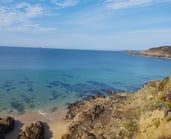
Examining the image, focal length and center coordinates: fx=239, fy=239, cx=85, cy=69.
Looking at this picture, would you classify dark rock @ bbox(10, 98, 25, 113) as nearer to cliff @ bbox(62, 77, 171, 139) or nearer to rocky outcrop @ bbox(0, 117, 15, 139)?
rocky outcrop @ bbox(0, 117, 15, 139)

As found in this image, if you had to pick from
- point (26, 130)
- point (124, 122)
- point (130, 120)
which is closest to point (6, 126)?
point (26, 130)

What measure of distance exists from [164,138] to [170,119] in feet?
6.90

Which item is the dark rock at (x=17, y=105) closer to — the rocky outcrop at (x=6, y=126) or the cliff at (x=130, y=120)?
the rocky outcrop at (x=6, y=126)

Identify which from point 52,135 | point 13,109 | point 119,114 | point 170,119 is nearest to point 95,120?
point 119,114

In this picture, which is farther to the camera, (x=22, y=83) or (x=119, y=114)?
(x=22, y=83)

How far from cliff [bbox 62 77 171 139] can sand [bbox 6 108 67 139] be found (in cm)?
184

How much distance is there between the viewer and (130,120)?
84.3 ft

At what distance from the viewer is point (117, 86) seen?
203 feet

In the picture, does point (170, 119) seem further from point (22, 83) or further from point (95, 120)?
point (22, 83)

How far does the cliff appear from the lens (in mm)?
21453

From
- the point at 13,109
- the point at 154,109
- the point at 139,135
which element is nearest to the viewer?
the point at 139,135

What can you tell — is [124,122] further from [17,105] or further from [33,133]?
[17,105]

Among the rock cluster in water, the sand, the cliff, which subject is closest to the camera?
the cliff

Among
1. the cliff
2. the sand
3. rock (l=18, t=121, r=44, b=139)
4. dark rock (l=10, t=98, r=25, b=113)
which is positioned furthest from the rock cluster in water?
dark rock (l=10, t=98, r=25, b=113)
